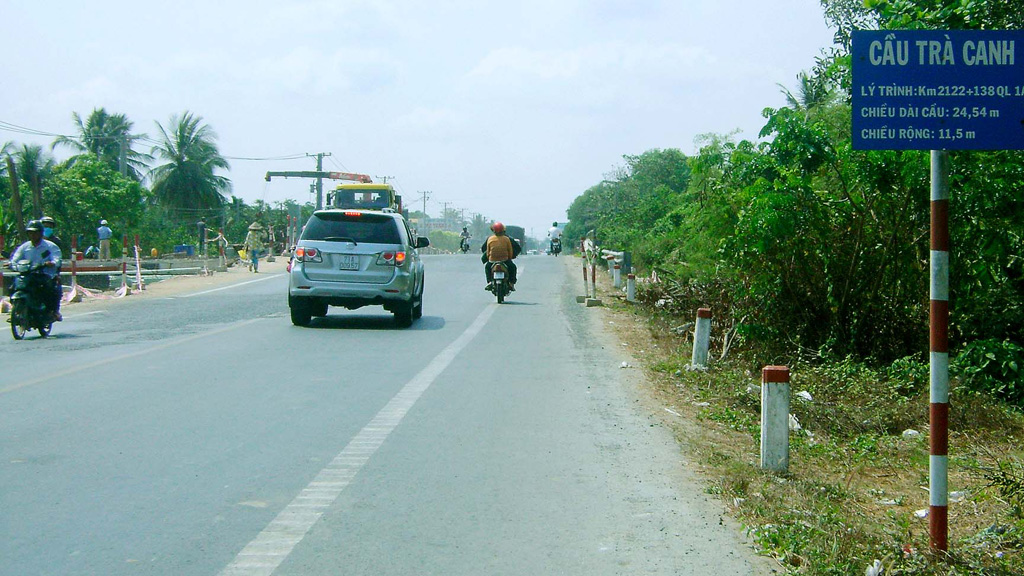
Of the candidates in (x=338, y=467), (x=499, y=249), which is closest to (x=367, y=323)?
(x=499, y=249)

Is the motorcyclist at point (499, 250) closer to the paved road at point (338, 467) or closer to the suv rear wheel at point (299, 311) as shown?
the suv rear wheel at point (299, 311)

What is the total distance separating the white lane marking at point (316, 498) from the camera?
15.4 feet

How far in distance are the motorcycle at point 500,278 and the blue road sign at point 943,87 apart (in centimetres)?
1721

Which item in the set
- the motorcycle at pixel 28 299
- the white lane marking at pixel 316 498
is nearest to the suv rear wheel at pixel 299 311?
the motorcycle at pixel 28 299

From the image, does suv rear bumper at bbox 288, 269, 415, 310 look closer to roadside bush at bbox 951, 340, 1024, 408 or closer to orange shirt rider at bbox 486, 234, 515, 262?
orange shirt rider at bbox 486, 234, 515, 262

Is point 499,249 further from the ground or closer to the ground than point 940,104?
closer to the ground

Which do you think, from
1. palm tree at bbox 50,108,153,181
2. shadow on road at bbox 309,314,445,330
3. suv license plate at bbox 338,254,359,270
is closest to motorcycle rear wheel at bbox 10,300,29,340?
shadow on road at bbox 309,314,445,330

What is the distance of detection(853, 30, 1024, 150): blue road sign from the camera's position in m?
4.73

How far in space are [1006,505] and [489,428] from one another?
3.74 metres

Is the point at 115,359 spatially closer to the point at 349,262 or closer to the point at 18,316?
the point at 18,316

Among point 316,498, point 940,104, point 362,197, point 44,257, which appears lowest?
point 316,498

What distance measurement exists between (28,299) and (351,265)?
4673 millimetres

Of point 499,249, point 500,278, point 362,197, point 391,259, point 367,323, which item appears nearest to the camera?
point 391,259

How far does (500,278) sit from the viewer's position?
861 inches
